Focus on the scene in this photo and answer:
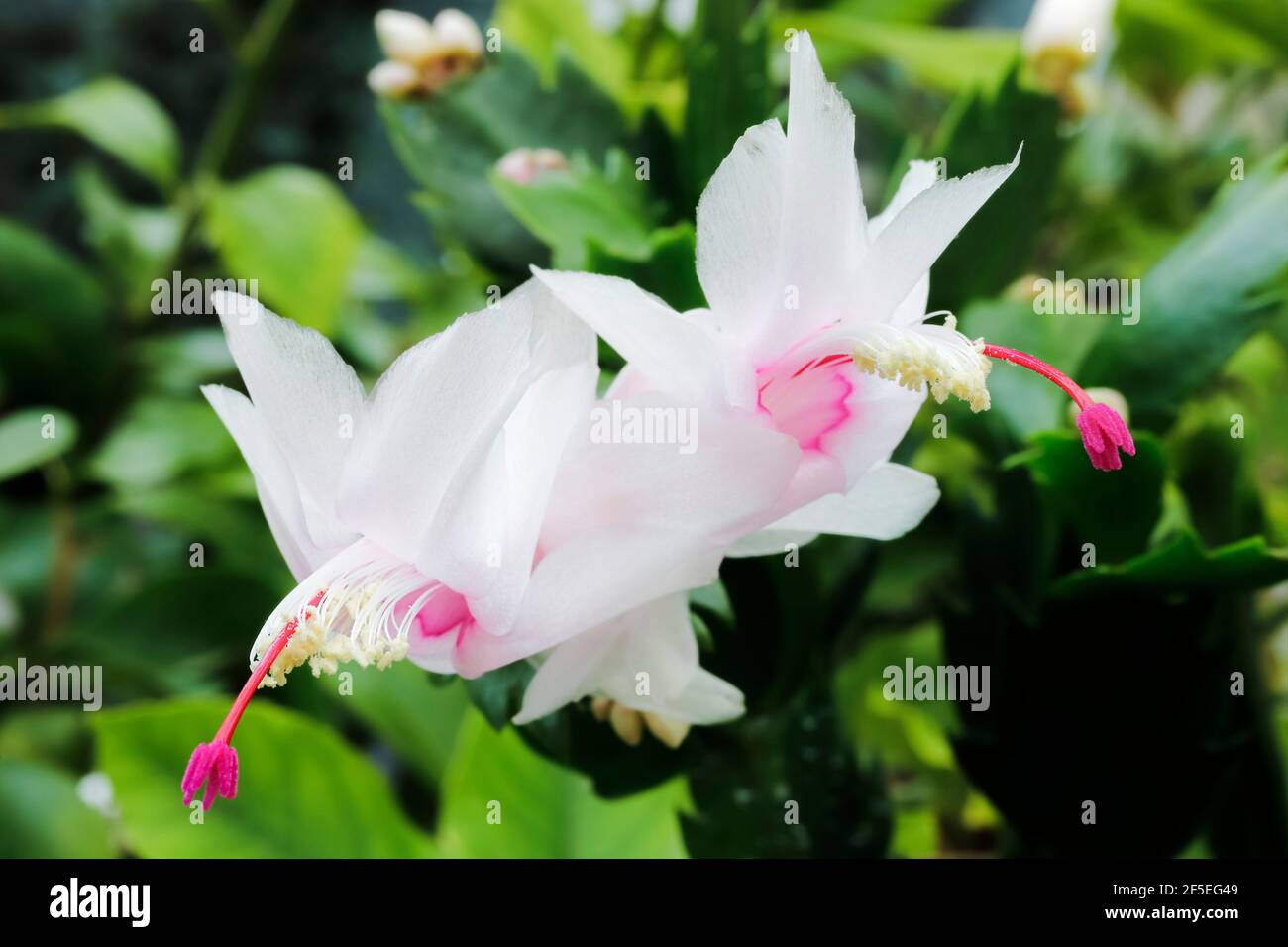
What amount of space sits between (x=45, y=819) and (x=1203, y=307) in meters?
0.72

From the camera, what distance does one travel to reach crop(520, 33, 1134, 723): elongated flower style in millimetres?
313

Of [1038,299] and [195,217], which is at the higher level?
[195,217]

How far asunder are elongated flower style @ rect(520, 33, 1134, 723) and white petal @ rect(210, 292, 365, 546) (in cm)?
7

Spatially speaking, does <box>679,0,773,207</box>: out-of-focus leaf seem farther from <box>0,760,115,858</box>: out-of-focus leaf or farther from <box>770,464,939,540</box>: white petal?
<box>0,760,115,858</box>: out-of-focus leaf

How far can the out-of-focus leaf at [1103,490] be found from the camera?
46cm

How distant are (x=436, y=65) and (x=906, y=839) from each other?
54 cm

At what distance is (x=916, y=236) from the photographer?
0.32 metres

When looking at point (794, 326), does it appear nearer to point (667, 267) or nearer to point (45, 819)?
point (667, 267)

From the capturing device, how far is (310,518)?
324 mm
